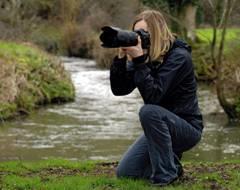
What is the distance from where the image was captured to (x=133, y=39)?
19.2ft

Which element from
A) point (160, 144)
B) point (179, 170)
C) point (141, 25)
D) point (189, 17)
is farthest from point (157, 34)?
point (189, 17)

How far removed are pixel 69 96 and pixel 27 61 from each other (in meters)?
2.00

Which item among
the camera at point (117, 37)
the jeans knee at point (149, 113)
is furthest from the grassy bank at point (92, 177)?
the camera at point (117, 37)

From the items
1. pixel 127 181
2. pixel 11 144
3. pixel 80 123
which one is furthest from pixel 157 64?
pixel 80 123

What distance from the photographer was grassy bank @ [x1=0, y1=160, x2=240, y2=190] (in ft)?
21.8

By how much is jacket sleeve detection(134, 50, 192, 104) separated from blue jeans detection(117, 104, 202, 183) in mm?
173

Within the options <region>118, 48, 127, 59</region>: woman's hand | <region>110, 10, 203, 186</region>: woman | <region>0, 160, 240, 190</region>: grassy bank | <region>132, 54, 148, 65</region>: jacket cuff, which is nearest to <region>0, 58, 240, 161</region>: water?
<region>0, 160, 240, 190</region>: grassy bank

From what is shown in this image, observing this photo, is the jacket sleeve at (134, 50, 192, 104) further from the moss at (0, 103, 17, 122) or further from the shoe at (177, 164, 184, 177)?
the moss at (0, 103, 17, 122)

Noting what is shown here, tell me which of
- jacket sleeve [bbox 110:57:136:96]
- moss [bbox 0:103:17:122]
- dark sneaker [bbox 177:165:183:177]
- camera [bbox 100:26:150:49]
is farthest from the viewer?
moss [bbox 0:103:17:122]

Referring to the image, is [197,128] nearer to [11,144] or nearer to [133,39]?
[133,39]

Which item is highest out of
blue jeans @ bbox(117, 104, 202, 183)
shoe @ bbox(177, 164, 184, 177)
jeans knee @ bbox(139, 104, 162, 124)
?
jeans knee @ bbox(139, 104, 162, 124)

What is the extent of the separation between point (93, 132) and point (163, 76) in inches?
382

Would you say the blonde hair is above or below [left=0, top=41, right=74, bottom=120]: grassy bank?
above

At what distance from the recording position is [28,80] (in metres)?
20.3
